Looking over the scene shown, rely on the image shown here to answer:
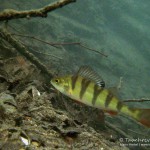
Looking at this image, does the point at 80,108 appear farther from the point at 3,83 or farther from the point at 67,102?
the point at 3,83

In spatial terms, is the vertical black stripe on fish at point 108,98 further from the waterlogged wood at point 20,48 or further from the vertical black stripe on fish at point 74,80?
the waterlogged wood at point 20,48

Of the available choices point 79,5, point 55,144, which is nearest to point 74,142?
point 55,144

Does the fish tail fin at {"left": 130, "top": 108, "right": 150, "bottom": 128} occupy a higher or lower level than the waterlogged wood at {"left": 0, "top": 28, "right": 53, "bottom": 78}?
higher

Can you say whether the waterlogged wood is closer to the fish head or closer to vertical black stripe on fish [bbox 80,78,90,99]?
the fish head

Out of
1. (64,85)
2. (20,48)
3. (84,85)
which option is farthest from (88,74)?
(20,48)

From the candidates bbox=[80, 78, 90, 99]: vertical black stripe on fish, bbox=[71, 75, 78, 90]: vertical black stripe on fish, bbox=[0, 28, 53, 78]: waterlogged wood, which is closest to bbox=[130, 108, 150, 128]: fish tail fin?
bbox=[80, 78, 90, 99]: vertical black stripe on fish

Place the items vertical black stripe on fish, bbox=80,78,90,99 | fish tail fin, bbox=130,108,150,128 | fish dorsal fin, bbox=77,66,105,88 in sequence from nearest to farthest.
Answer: fish tail fin, bbox=130,108,150,128 → vertical black stripe on fish, bbox=80,78,90,99 → fish dorsal fin, bbox=77,66,105,88

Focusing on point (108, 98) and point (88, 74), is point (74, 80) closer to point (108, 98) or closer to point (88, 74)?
point (88, 74)

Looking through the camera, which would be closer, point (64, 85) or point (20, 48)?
point (64, 85)
